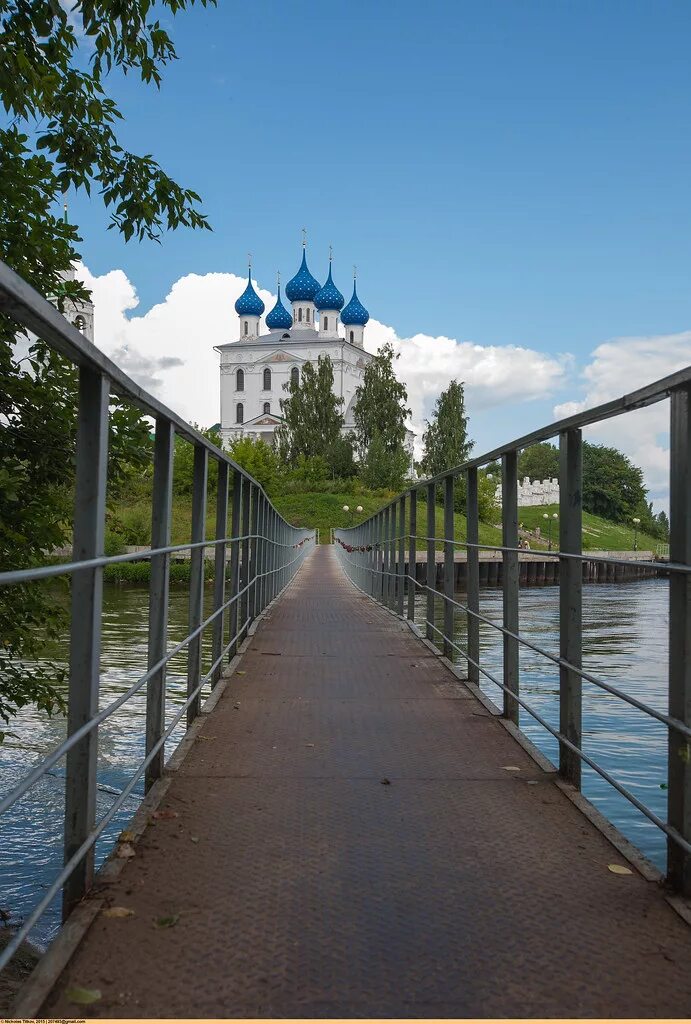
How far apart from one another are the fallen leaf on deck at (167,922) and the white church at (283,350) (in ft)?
287

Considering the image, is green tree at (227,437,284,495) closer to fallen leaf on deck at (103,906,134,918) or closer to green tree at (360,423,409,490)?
green tree at (360,423,409,490)

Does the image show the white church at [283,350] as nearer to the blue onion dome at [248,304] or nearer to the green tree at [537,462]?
the blue onion dome at [248,304]

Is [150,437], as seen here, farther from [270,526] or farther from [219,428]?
[219,428]

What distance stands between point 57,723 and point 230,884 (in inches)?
280

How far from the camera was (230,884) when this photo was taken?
2930 millimetres

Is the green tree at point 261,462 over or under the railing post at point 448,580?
over

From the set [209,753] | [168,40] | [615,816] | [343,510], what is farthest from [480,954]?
[343,510]

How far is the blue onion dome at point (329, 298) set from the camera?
9925 centimetres

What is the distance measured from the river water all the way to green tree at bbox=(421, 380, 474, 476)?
54389mm

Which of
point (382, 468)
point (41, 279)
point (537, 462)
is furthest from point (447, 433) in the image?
point (41, 279)

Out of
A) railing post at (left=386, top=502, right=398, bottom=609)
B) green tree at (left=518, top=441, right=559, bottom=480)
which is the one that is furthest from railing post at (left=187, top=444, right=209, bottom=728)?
green tree at (left=518, top=441, right=559, bottom=480)

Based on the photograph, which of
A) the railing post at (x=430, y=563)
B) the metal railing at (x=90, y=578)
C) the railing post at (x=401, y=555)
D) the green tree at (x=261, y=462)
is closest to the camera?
the metal railing at (x=90, y=578)

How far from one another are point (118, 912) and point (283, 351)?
9311 cm

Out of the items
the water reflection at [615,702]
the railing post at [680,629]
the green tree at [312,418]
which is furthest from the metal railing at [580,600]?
the green tree at [312,418]
